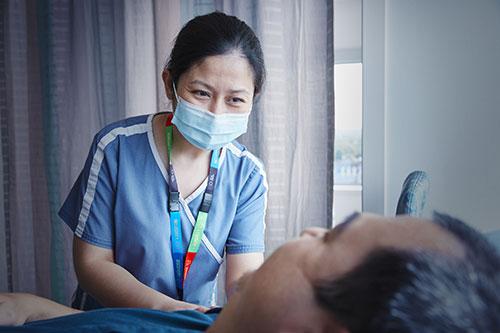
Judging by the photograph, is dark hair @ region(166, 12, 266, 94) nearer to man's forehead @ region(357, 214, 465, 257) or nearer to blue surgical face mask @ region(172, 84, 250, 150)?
blue surgical face mask @ region(172, 84, 250, 150)

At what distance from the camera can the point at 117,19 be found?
6.98ft

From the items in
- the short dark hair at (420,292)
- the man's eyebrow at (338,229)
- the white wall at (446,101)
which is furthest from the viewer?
the white wall at (446,101)

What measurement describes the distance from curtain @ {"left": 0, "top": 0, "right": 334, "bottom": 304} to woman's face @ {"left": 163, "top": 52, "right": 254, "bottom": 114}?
1.86 ft

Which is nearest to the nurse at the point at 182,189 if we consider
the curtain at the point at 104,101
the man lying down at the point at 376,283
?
the curtain at the point at 104,101

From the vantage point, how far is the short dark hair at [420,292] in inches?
21.6

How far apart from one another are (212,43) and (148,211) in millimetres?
486

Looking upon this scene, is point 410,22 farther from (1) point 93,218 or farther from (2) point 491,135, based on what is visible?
(1) point 93,218

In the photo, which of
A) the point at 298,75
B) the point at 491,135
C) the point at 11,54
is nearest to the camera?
the point at 491,135

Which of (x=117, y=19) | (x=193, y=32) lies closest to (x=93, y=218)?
(x=193, y=32)

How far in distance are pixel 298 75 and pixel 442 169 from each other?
65 cm

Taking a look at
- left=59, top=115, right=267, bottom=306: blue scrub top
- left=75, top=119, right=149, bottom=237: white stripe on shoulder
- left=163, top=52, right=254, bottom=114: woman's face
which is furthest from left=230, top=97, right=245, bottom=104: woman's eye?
left=75, top=119, right=149, bottom=237: white stripe on shoulder

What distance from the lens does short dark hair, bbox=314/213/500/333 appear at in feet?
1.80

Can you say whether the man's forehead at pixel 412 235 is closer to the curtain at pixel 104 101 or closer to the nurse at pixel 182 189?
the nurse at pixel 182 189

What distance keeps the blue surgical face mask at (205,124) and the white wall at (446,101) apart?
714 millimetres
